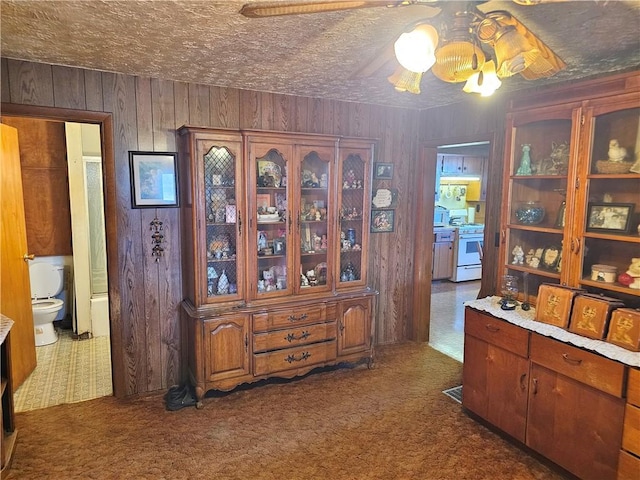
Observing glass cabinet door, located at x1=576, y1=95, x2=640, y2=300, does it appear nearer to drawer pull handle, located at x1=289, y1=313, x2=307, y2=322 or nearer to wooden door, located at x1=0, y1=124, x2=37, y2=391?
drawer pull handle, located at x1=289, y1=313, x2=307, y2=322

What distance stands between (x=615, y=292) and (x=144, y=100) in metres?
3.29

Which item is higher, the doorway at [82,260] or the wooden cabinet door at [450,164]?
the wooden cabinet door at [450,164]

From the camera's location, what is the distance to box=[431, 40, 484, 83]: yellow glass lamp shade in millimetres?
1431

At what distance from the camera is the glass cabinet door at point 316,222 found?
3295 millimetres

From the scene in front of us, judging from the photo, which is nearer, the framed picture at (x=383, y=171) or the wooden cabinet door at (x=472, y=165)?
the framed picture at (x=383, y=171)

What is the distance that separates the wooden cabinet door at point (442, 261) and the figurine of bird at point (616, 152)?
14.3 feet

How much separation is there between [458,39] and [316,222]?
2.08m

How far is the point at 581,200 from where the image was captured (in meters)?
2.36

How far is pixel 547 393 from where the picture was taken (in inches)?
91.6

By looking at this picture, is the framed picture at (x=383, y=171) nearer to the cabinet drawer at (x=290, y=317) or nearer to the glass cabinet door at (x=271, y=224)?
the glass cabinet door at (x=271, y=224)

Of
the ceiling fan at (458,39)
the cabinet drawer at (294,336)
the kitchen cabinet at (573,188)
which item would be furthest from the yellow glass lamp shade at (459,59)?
the cabinet drawer at (294,336)

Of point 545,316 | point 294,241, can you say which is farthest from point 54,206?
point 545,316

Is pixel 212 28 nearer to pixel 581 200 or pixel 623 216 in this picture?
pixel 581 200

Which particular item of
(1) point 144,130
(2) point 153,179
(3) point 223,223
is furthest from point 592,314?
(1) point 144,130
